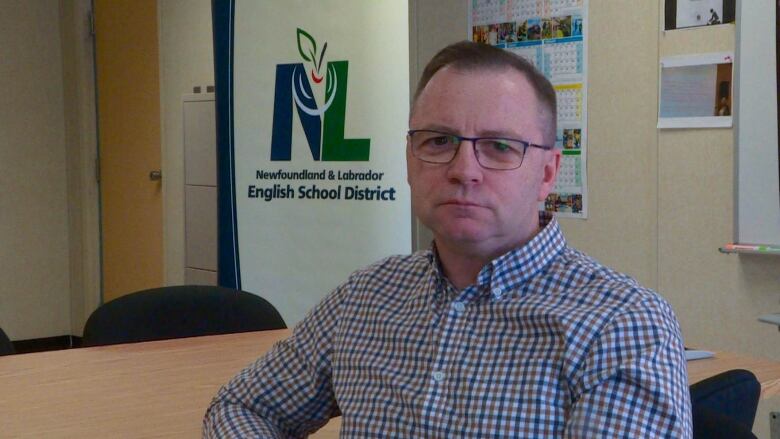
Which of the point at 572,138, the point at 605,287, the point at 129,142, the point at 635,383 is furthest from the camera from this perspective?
the point at 129,142

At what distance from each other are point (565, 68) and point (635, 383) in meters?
2.59

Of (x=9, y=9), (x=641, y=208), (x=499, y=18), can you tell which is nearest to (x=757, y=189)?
(x=641, y=208)

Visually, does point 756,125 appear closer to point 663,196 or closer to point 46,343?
point 663,196

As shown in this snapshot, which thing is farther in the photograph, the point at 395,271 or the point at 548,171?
the point at 395,271

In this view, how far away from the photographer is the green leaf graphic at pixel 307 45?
4.24 meters

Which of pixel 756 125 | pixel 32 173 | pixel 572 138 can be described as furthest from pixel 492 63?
pixel 32 173

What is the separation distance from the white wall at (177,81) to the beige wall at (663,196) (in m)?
2.75

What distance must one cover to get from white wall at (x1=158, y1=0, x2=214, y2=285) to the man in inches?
171

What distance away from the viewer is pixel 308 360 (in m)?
1.60

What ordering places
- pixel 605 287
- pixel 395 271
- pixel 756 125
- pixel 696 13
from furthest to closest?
pixel 696 13
pixel 756 125
pixel 395 271
pixel 605 287

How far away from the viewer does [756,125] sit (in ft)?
9.93

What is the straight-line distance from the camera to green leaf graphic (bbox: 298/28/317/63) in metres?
4.24

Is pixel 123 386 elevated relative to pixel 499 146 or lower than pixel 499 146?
lower

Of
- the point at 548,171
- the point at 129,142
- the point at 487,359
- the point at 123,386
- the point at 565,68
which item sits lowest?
the point at 123,386
